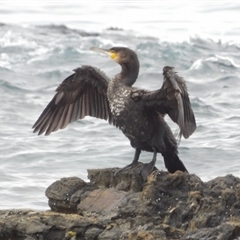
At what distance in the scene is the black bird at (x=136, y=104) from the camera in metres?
7.93

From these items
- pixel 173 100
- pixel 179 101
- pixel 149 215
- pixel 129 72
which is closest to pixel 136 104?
pixel 129 72

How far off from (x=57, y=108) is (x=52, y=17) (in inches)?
581

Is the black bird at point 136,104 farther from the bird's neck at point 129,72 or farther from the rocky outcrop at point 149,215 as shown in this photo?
the rocky outcrop at point 149,215

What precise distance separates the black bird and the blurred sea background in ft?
5.62

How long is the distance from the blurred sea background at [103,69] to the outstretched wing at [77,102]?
138 centimetres

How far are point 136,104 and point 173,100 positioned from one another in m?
0.54

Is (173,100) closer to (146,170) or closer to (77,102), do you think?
(146,170)

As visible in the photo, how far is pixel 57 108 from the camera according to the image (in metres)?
9.59

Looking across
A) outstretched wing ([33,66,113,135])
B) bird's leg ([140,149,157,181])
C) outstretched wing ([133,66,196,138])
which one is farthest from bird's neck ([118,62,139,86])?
bird's leg ([140,149,157,181])

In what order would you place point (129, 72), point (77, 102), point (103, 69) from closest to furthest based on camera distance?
point (129, 72), point (77, 102), point (103, 69)

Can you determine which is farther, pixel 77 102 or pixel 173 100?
pixel 77 102

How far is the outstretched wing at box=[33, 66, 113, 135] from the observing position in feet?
30.5

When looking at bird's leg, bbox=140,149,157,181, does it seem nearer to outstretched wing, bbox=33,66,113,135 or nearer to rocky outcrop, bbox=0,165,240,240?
rocky outcrop, bbox=0,165,240,240

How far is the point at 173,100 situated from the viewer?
789 cm
